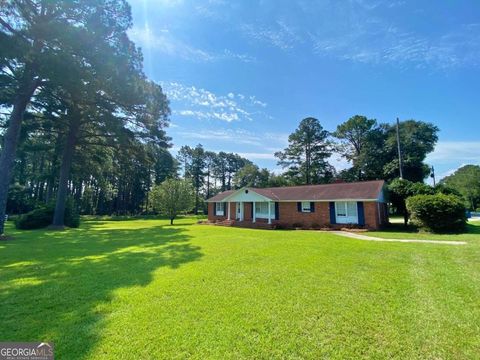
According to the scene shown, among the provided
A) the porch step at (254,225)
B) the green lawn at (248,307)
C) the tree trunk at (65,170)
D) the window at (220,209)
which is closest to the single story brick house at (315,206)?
the porch step at (254,225)

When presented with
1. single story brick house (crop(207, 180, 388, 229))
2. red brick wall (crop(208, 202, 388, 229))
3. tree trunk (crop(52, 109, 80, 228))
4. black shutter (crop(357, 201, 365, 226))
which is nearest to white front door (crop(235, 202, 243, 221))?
single story brick house (crop(207, 180, 388, 229))

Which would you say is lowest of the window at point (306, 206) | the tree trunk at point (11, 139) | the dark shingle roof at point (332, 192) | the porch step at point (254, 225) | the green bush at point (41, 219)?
the porch step at point (254, 225)

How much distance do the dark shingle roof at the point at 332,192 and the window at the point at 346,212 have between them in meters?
0.58

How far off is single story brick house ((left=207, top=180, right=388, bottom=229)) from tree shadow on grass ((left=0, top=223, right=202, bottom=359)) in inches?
530

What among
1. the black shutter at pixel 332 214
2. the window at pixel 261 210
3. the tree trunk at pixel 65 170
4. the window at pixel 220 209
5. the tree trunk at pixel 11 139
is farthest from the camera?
the window at pixel 220 209

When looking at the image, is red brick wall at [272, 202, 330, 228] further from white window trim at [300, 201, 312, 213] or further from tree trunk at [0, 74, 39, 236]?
tree trunk at [0, 74, 39, 236]

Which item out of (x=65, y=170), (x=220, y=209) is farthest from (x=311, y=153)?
(x=65, y=170)

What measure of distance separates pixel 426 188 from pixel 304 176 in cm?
2594

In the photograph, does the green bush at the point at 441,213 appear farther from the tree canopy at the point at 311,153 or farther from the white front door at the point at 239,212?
the tree canopy at the point at 311,153

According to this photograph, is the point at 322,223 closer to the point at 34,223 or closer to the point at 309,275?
the point at 309,275

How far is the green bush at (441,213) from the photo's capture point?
579 inches

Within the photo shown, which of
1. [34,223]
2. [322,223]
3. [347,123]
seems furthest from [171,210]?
[347,123]

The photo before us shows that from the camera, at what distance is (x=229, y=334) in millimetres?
3502

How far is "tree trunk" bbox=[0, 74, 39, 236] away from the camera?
1435 cm
